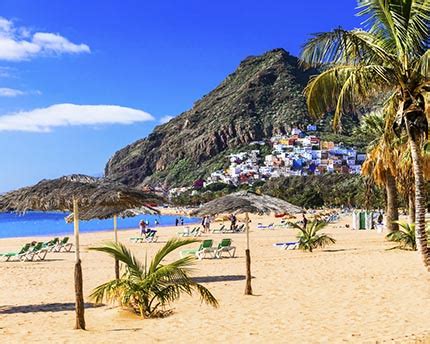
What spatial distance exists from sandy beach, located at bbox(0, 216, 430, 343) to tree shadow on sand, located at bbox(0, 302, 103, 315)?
20 millimetres

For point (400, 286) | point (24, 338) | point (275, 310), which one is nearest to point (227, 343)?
point (275, 310)

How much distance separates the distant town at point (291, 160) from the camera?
16288 cm

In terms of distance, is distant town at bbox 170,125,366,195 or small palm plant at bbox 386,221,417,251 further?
distant town at bbox 170,125,366,195

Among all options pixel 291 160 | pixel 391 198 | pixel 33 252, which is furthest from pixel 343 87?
pixel 291 160

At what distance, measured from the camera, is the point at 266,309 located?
9.18 metres

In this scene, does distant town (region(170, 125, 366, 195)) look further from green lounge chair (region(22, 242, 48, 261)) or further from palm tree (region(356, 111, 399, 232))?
green lounge chair (region(22, 242, 48, 261))

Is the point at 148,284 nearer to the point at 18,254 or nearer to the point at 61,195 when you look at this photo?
the point at 61,195

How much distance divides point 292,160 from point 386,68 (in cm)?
16752

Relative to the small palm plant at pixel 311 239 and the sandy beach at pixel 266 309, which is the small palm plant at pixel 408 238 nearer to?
the sandy beach at pixel 266 309

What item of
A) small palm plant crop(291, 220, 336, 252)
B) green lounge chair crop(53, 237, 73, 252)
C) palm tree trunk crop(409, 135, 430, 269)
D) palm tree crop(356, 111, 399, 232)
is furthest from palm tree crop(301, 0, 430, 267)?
green lounge chair crop(53, 237, 73, 252)

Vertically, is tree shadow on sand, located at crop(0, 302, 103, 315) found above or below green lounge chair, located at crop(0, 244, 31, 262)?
below

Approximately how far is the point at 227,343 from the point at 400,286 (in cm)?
525

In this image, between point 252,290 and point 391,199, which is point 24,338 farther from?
point 391,199

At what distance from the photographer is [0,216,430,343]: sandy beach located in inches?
288
